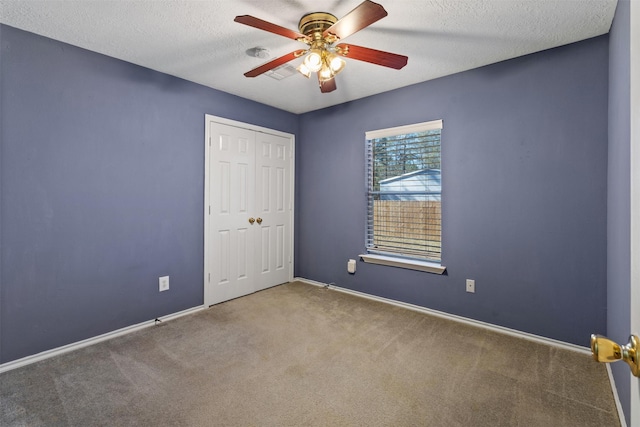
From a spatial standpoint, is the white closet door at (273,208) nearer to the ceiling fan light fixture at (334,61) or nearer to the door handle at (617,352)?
the ceiling fan light fixture at (334,61)

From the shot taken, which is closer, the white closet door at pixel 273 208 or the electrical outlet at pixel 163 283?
the electrical outlet at pixel 163 283

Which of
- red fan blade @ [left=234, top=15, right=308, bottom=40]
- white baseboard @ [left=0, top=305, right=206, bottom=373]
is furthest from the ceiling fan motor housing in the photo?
white baseboard @ [left=0, top=305, right=206, bottom=373]

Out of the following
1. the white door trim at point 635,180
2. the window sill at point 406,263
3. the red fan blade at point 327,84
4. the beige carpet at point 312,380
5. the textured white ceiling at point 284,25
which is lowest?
the beige carpet at point 312,380

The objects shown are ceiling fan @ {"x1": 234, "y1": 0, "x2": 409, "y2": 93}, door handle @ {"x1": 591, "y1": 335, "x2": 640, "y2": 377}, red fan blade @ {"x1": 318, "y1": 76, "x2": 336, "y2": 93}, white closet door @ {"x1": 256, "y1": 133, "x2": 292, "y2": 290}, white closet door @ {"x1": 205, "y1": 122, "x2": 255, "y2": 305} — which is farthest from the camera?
white closet door @ {"x1": 256, "y1": 133, "x2": 292, "y2": 290}

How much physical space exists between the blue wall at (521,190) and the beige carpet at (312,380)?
353mm

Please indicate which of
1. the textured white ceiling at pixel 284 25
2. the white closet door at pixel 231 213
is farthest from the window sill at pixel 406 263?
the textured white ceiling at pixel 284 25

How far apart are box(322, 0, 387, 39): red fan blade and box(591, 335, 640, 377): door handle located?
159 centimetres

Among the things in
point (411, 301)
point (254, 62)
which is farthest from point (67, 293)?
point (411, 301)

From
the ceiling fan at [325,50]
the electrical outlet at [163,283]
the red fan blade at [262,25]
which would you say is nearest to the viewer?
the red fan blade at [262,25]

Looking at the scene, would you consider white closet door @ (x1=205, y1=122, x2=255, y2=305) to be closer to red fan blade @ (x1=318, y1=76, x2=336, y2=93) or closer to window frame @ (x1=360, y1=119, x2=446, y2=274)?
window frame @ (x1=360, y1=119, x2=446, y2=274)

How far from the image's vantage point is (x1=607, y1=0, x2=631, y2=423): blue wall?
1606 mm

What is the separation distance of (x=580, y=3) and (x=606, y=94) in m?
0.78

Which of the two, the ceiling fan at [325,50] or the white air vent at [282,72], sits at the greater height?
the white air vent at [282,72]

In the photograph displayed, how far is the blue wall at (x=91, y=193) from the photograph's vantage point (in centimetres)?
229
